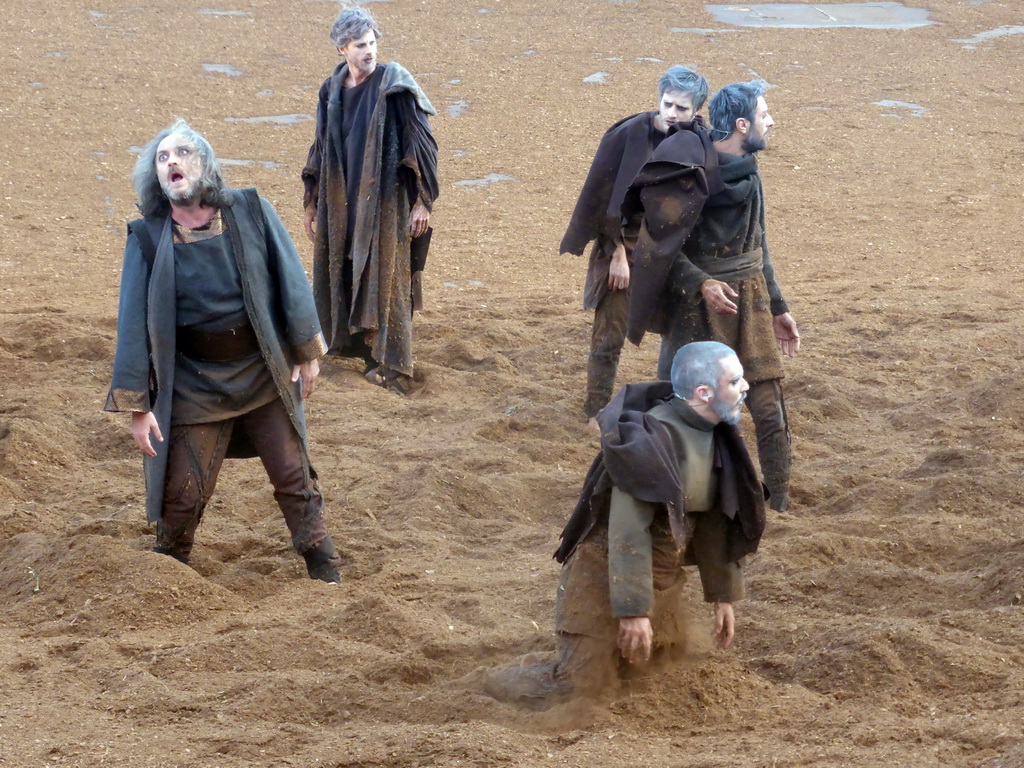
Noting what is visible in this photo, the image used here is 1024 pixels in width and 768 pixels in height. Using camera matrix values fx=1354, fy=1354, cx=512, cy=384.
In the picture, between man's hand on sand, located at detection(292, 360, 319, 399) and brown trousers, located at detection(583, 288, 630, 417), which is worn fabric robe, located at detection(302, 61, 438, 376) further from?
man's hand on sand, located at detection(292, 360, 319, 399)

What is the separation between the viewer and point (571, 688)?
13.1ft

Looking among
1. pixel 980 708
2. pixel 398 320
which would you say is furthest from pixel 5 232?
pixel 980 708

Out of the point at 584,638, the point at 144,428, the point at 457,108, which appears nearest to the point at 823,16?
the point at 457,108

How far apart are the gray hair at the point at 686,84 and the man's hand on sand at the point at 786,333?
98cm

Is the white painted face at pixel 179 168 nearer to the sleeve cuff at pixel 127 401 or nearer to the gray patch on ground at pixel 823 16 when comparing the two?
the sleeve cuff at pixel 127 401

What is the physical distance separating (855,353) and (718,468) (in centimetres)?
419

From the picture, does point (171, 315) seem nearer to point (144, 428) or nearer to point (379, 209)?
point (144, 428)

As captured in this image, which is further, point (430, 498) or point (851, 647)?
point (430, 498)

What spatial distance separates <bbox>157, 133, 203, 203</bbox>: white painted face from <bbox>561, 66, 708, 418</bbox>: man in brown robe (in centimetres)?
218

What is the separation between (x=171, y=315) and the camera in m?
4.66

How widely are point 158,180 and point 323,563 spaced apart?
4.98ft

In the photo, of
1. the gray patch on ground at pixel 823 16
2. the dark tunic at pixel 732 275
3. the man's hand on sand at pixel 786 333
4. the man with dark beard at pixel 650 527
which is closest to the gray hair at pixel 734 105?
the dark tunic at pixel 732 275

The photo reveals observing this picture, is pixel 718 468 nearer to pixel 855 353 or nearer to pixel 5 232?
pixel 855 353

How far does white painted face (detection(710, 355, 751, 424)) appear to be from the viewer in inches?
152
